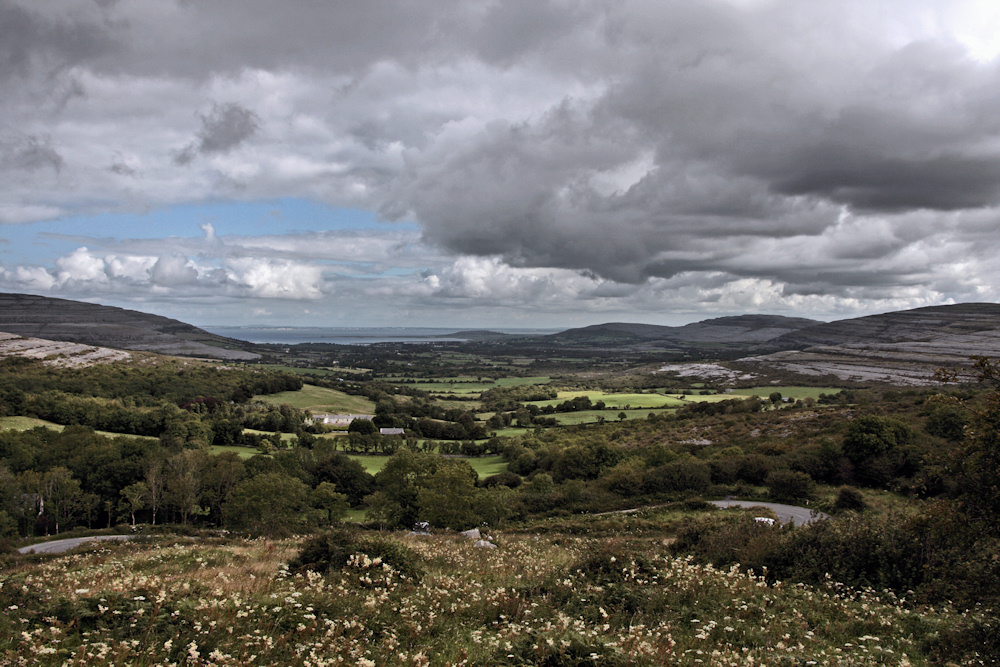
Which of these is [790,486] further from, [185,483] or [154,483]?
[154,483]

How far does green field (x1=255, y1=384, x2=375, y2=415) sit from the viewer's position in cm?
12000

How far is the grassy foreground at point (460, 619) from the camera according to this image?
6336 mm

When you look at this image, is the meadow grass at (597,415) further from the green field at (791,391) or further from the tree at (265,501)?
the tree at (265,501)

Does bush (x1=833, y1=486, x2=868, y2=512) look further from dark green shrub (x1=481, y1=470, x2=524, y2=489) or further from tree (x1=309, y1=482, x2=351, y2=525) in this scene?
tree (x1=309, y1=482, x2=351, y2=525)

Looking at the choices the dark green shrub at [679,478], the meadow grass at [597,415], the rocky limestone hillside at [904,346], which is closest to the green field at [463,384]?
the meadow grass at [597,415]

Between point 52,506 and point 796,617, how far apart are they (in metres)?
66.3

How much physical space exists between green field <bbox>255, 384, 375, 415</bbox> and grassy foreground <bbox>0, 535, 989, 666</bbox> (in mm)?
112684

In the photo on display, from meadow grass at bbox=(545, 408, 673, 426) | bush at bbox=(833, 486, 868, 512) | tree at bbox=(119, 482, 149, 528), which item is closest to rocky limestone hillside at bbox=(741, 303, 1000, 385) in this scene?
meadow grass at bbox=(545, 408, 673, 426)

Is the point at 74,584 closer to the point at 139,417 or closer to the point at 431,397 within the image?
the point at 139,417

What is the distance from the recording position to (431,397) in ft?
474

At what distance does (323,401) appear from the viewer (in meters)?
127

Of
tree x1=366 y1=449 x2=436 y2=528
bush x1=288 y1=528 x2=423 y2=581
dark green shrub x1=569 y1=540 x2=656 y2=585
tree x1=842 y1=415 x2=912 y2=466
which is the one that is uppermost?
bush x1=288 y1=528 x2=423 y2=581

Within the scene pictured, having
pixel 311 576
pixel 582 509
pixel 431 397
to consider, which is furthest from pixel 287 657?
pixel 431 397

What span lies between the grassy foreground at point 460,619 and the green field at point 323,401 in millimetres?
112684
